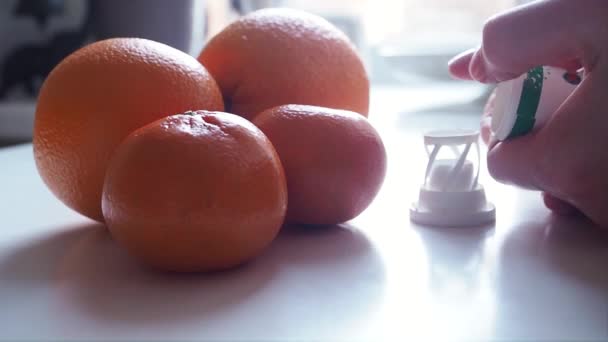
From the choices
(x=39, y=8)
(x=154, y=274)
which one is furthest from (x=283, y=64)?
(x=39, y=8)

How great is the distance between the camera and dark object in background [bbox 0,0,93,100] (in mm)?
1227

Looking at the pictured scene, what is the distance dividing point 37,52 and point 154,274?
36.0 inches

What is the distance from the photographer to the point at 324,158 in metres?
0.56

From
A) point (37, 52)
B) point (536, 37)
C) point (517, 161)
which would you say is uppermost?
point (536, 37)

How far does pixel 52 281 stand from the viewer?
48 cm

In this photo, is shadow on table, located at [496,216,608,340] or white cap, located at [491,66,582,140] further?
white cap, located at [491,66,582,140]

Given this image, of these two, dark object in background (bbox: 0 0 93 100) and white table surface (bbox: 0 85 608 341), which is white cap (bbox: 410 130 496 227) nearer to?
white table surface (bbox: 0 85 608 341)

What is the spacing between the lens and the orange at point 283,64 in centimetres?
65

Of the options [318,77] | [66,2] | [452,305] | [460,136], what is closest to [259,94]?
[318,77]

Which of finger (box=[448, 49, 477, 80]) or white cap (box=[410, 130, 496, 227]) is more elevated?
finger (box=[448, 49, 477, 80])

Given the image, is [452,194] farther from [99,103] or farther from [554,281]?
[99,103]

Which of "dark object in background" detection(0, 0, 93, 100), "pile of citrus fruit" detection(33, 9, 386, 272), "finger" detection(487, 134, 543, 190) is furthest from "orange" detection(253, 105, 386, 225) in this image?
"dark object in background" detection(0, 0, 93, 100)

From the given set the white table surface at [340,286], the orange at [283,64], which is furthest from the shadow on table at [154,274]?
the orange at [283,64]

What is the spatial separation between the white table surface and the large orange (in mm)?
59
